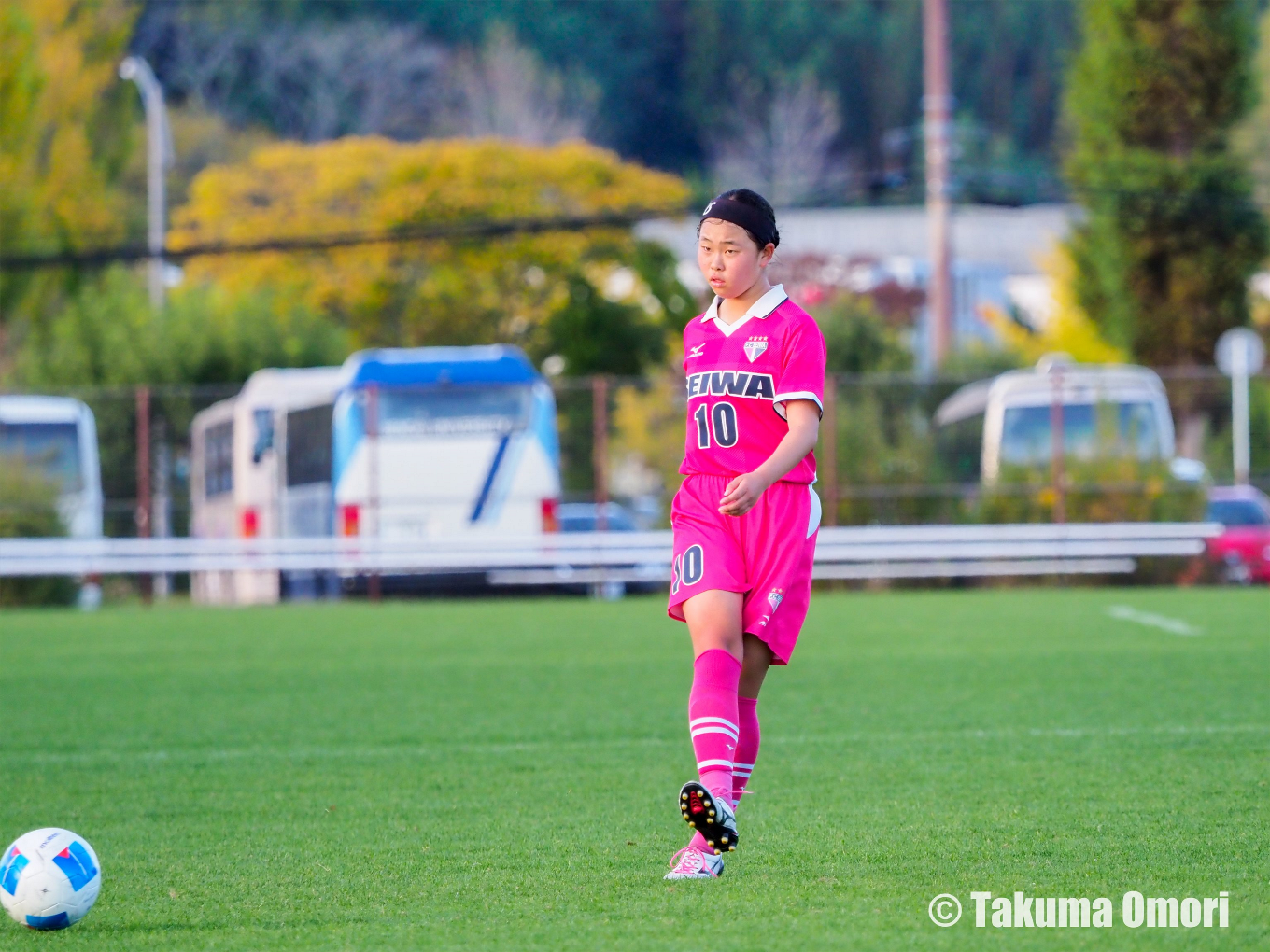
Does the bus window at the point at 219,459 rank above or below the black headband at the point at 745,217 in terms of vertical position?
below

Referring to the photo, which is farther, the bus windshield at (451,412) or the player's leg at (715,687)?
the bus windshield at (451,412)

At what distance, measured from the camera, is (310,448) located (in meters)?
24.5

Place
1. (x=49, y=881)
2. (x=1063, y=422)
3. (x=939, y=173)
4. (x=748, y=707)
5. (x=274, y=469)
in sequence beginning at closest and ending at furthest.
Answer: (x=49, y=881), (x=748, y=707), (x=1063, y=422), (x=274, y=469), (x=939, y=173)

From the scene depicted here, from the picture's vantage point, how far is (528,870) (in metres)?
5.06

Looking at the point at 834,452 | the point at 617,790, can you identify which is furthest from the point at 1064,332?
the point at 617,790

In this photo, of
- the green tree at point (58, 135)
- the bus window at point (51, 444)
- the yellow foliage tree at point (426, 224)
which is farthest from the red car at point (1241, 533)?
the green tree at point (58, 135)

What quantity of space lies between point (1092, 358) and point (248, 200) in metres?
20.4

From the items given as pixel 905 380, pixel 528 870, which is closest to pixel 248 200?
pixel 905 380

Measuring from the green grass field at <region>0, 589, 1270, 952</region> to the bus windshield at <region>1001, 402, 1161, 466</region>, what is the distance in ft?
28.9

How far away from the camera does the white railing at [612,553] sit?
21.1 metres

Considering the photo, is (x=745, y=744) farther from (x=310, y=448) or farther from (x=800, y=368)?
(x=310, y=448)

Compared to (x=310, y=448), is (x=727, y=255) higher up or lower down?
higher up

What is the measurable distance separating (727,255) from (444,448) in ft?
58.1

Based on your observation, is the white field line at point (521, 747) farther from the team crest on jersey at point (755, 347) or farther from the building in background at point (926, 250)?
the building in background at point (926, 250)
